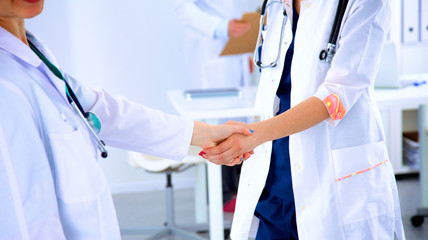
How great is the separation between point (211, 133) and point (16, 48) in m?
0.71

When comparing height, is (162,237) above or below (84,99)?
below

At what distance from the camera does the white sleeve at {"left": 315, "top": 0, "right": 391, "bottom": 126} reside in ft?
4.07

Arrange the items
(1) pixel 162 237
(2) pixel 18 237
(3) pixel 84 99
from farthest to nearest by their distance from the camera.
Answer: (1) pixel 162 237, (3) pixel 84 99, (2) pixel 18 237

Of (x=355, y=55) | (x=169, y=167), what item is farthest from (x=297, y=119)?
(x=169, y=167)

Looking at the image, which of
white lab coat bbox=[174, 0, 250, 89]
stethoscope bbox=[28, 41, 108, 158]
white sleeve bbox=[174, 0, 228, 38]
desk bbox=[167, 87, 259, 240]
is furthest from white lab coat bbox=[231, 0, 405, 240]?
white lab coat bbox=[174, 0, 250, 89]

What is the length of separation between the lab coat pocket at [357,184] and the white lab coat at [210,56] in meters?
2.09

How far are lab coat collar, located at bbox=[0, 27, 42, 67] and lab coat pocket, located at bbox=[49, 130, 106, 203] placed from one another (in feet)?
0.46

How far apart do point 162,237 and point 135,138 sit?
1.80 meters

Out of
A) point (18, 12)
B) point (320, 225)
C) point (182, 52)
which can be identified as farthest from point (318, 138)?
point (182, 52)

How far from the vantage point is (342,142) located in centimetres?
130

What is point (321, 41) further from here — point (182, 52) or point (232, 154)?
point (182, 52)

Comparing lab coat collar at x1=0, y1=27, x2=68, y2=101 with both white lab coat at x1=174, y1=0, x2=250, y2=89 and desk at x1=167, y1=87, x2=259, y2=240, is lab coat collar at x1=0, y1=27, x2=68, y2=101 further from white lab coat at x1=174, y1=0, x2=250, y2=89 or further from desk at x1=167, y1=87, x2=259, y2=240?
white lab coat at x1=174, y1=0, x2=250, y2=89

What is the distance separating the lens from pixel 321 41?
1.30m

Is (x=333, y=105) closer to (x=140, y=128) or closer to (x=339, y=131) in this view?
(x=339, y=131)
